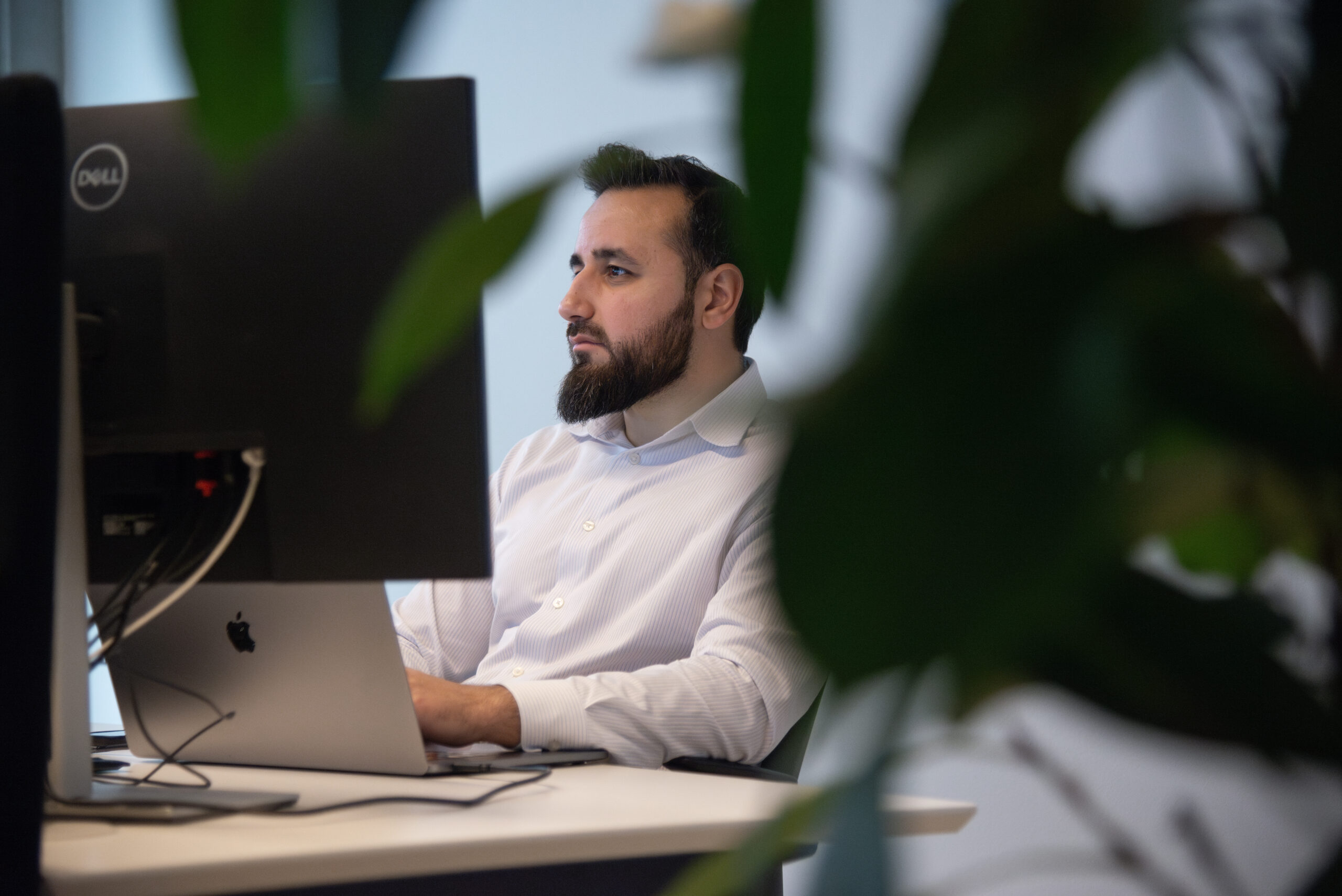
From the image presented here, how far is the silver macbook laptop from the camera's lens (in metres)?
0.97

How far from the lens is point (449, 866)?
0.77 meters

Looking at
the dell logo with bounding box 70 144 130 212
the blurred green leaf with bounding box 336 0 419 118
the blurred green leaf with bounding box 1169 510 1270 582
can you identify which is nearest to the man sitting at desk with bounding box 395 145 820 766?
the dell logo with bounding box 70 144 130 212

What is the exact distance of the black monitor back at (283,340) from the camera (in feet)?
2.77

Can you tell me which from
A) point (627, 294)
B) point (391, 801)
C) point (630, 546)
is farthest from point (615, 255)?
point (391, 801)

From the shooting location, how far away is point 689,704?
140 centimetres

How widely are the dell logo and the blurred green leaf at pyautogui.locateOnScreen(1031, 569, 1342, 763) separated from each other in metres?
0.91

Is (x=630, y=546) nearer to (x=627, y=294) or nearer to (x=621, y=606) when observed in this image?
(x=621, y=606)

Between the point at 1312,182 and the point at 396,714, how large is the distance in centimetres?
88

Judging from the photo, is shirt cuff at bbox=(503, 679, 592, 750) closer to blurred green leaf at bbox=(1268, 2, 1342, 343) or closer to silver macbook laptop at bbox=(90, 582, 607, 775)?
silver macbook laptop at bbox=(90, 582, 607, 775)

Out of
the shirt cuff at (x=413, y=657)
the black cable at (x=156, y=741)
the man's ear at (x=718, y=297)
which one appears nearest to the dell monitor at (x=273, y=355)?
the black cable at (x=156, y=741)

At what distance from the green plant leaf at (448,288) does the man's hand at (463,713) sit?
1014 millimetres

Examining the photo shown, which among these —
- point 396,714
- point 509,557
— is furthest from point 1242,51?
point 509,557

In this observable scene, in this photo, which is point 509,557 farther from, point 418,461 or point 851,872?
point 851,872

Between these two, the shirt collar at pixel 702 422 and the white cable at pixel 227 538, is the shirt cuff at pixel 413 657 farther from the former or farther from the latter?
the white cable at pixel 227 538
